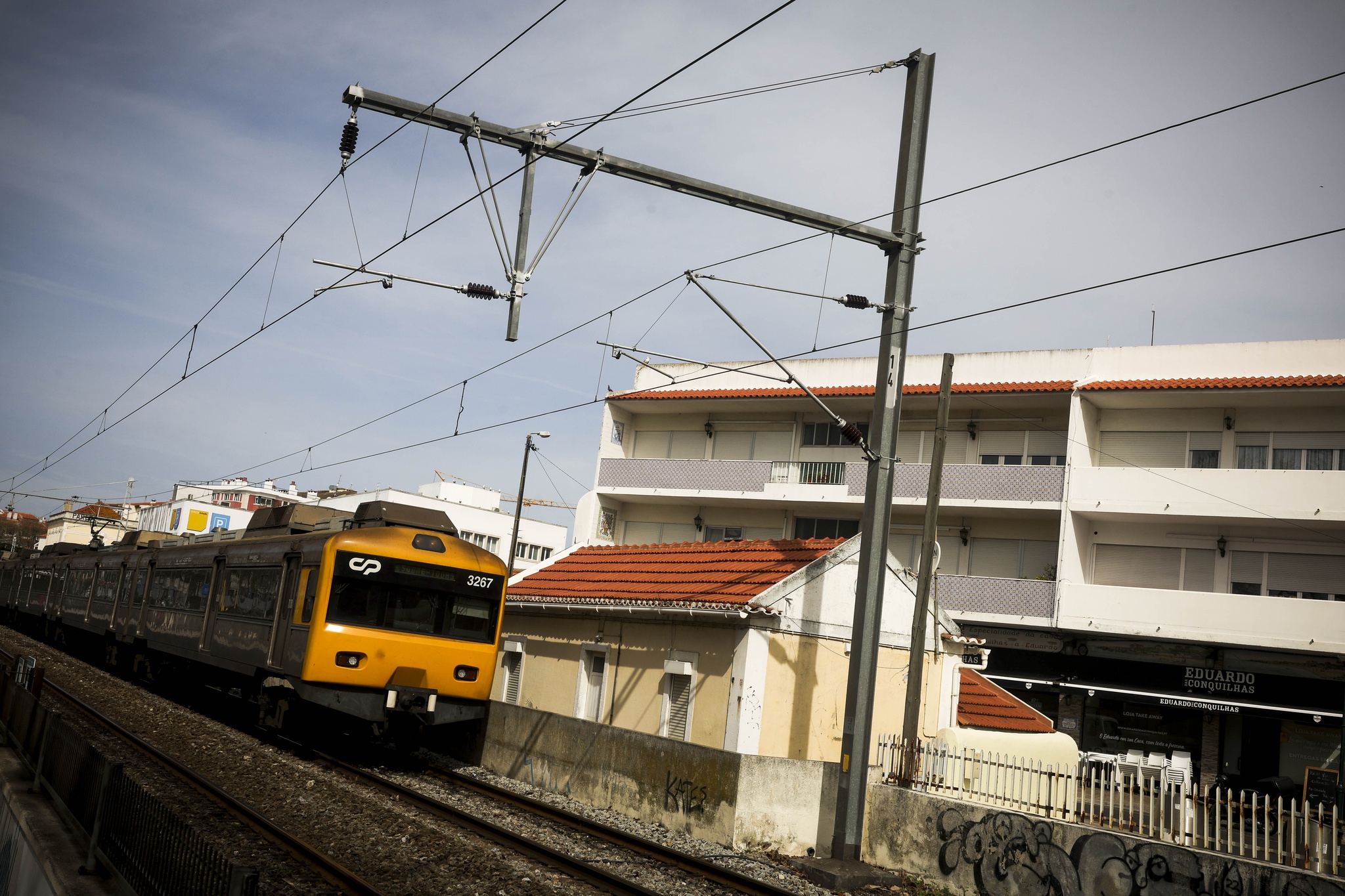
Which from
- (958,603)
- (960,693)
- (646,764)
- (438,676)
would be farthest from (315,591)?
(958,603)

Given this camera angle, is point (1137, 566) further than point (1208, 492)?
Yes

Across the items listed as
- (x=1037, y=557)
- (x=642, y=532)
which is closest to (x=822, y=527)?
(x=1037, y=557)

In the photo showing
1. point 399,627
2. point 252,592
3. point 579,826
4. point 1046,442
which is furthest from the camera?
point 1046,442

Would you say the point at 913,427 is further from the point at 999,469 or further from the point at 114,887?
the point at 114,887

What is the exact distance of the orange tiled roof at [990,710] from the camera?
19.7m

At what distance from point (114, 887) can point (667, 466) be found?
1102 inches

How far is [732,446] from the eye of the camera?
3634 centimetres

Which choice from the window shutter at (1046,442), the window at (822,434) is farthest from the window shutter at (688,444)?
the window shutter at (1046,442)

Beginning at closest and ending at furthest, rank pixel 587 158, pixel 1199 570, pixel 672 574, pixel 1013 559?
pixel 587 158 < pixel 672 574 < pixel 1199 570 < pixel 1013 559

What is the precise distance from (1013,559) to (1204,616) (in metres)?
5.40

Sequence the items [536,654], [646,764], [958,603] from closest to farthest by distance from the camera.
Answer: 1. [646,764]
2. [536,654]
3. [958,603]

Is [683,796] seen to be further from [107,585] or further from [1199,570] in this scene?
[107,585]

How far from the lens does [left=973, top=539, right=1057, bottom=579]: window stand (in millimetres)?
29531

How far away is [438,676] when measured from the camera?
15.9 metres
